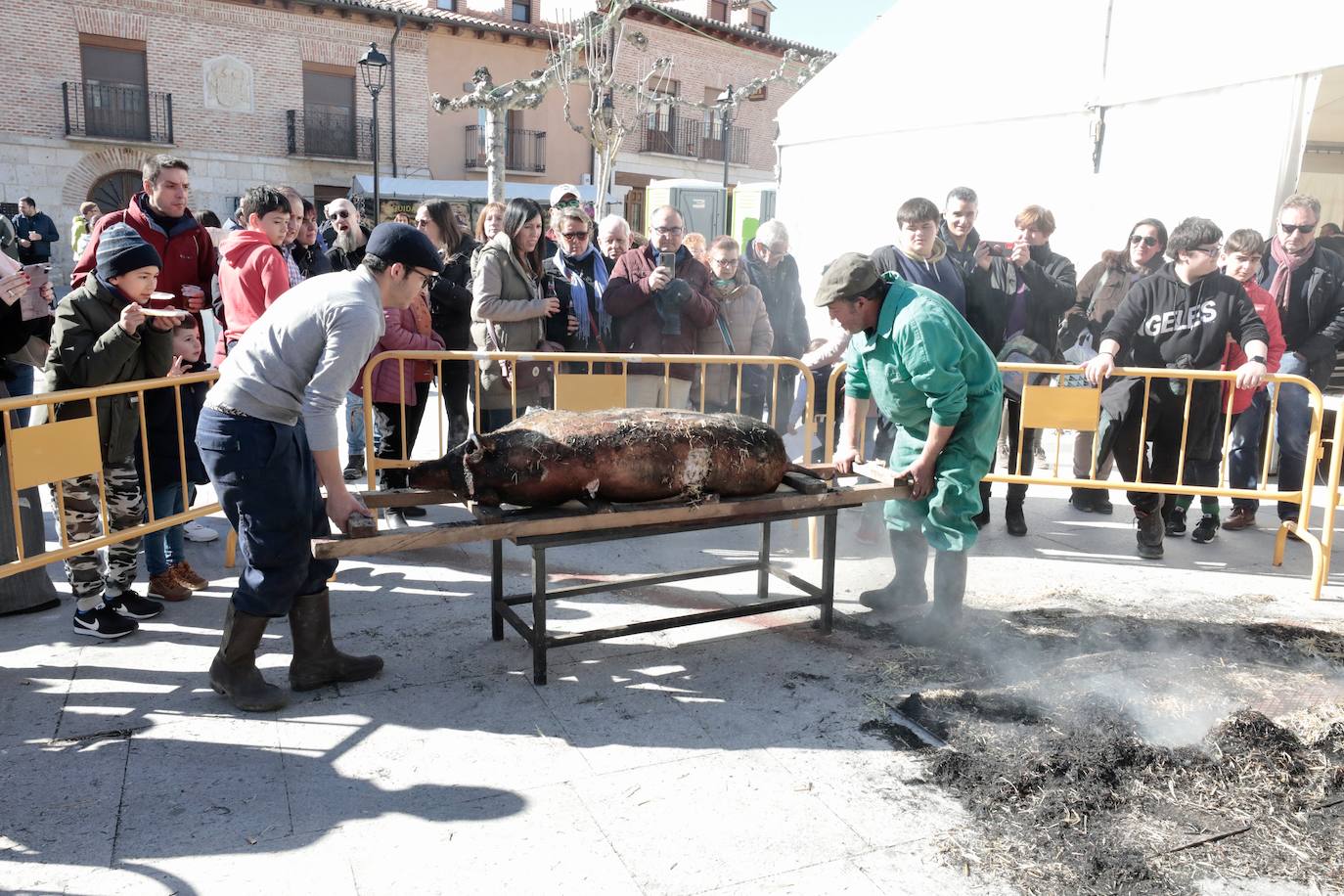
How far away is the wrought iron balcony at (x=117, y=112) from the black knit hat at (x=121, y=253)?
24.3 metres

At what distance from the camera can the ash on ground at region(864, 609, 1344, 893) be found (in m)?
2.88

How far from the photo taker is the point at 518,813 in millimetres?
3088

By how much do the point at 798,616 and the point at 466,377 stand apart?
117 inches

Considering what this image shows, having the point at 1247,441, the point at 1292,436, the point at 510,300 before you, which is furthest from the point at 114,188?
the point at 1292,436

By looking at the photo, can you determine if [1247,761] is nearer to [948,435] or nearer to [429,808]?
[948,435]

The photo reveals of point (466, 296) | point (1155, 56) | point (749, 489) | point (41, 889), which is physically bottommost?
point (41, 889)

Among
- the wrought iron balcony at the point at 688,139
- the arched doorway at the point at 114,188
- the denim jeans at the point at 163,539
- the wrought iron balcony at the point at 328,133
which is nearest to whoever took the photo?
the denim jeans at the point at 163,539

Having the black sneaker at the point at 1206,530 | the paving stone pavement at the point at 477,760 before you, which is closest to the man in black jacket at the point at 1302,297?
the black sneaker at the point at 1206,530

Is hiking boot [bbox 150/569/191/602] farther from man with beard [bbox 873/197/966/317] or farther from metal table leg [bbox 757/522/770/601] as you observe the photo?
man with beard [bbox 873/197/966/317]

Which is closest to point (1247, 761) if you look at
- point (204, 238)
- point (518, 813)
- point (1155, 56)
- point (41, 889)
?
point (518, 813)

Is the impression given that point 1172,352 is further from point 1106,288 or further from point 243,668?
point 243,668

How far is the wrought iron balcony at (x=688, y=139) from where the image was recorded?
1327 inches

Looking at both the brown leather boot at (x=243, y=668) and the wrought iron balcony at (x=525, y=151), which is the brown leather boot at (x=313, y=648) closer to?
the brown leather boot at (x=243, y=668)

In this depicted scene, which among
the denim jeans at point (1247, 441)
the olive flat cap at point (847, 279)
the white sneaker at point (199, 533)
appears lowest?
the white sneaker at point (199, 533)
